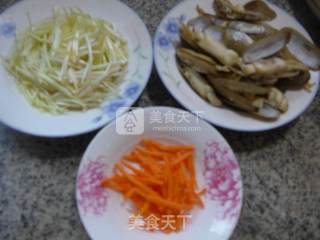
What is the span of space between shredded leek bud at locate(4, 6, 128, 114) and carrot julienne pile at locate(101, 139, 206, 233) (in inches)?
6.9

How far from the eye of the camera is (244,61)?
3.34ft

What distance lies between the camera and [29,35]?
3.51 ft

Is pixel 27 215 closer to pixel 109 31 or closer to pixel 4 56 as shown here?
pixel 4 56

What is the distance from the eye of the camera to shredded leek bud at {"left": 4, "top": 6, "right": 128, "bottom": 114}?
1.02 m

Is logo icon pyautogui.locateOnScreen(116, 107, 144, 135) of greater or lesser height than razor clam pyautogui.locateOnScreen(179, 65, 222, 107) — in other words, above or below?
below

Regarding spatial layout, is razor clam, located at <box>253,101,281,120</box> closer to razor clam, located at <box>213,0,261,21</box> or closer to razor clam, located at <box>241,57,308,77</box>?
razor clam, located at <box>241,57,308,77</box>

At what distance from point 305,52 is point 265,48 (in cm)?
13

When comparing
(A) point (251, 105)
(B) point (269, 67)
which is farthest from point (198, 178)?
(B) point (269, 67)

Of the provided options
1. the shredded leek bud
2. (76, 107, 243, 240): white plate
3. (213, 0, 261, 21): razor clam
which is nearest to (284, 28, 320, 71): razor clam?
(213, 0, 261, 21): razor clam

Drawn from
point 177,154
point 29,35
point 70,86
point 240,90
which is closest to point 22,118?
point 70,86

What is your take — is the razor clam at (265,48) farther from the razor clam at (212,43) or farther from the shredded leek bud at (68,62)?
the shredded leek bud at (68,62)

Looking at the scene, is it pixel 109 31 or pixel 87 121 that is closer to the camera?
pixel 87 121

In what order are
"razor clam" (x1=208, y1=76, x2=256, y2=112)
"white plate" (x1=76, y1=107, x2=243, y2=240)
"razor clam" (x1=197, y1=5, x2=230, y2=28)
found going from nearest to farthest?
"white plate" (x1=76, y1=107, x2=243, y2=240), "razor clam" (x1=208, y1=76, x2=256, y2=112), "razor clam" (x1=197, y1=5, x2=230, y2=28)

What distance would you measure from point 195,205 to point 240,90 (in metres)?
0.30
